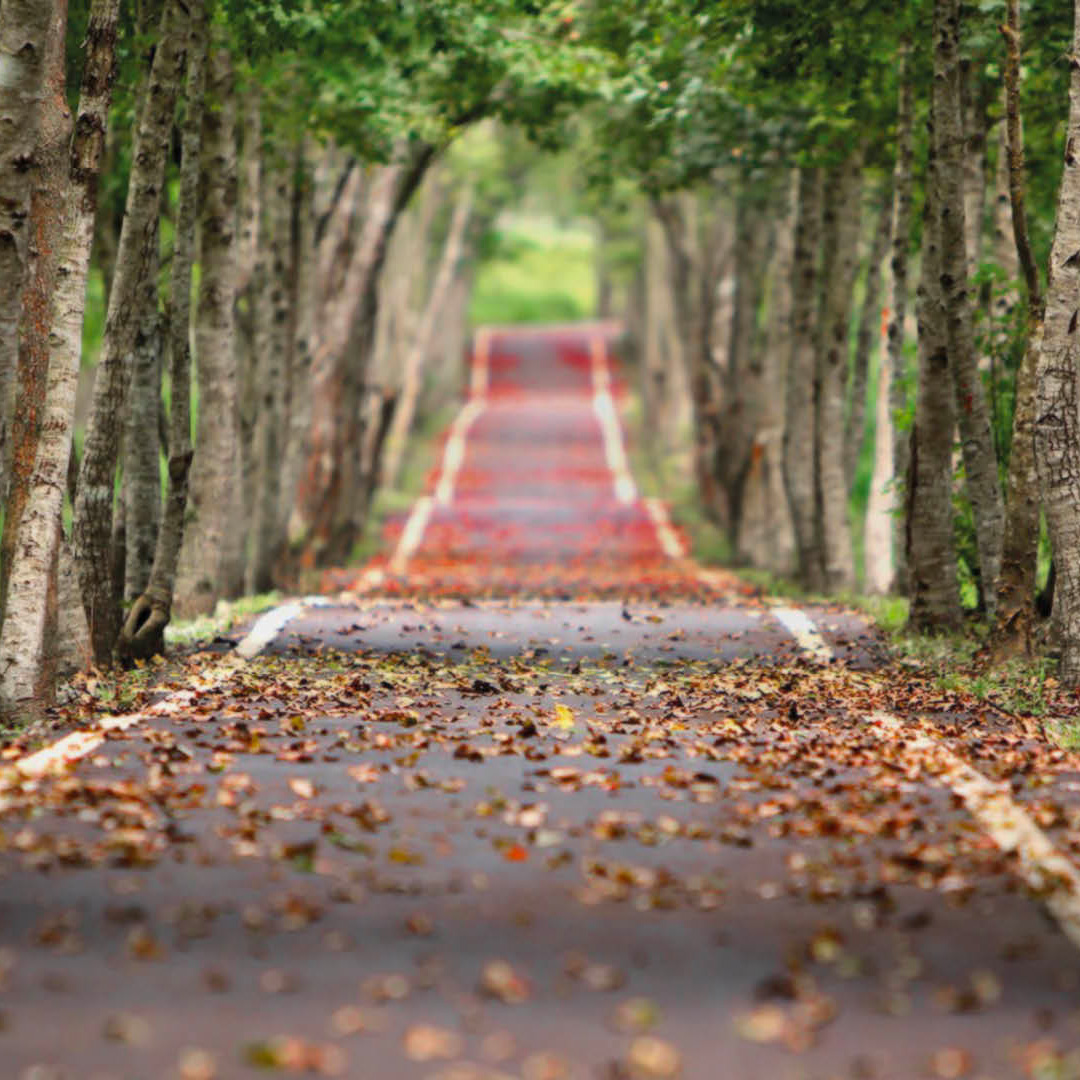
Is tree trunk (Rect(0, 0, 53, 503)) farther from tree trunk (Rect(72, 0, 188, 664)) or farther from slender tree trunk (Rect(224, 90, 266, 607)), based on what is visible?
slender tree trunk (Rect(224, 90, 266, 607))

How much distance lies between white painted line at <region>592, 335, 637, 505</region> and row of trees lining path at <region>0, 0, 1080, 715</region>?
13.0 metres

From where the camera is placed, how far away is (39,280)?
1167cm

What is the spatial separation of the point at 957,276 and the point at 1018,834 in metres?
7.42

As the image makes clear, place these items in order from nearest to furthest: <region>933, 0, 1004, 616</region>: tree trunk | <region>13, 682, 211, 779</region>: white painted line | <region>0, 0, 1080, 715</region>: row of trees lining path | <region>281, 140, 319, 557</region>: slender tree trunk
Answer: <region>13, 682, 211, 779</region>: white painted line, <region>0, 0, 1080, 715</region>: row of trees lining path, <region>933, 0, 1004, 616</region>: tree trunk, <region>281, 140, 319, 557</region>: slender tree trunk

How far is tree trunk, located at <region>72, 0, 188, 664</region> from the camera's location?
13.2 meters


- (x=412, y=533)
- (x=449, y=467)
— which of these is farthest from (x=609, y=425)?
(x=412, y=533)

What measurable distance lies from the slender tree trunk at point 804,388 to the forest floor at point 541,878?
9.06m

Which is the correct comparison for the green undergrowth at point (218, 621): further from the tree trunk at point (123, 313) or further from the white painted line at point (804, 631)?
the white painted line at point (804, 631)

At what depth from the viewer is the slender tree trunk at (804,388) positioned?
22.6 m

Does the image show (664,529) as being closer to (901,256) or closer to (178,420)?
(901,256)

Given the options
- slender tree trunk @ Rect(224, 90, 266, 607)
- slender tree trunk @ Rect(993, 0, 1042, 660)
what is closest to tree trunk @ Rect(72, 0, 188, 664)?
slender tree trunk @ Rect(993, 0, 1042, 660)

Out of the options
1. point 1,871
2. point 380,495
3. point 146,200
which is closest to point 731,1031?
point 1,871

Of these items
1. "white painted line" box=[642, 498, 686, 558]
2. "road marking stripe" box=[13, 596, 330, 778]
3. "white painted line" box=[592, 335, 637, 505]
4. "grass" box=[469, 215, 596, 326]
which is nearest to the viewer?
"road marking stripe" box=[13, 596, 330, 778]

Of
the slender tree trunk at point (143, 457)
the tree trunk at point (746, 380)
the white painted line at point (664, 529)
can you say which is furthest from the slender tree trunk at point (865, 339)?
the slender tree trunk at point (143, 457)
